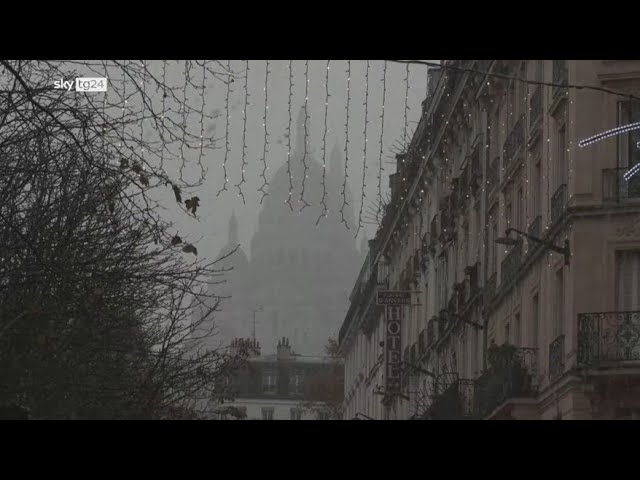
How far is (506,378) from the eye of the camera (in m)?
32.7

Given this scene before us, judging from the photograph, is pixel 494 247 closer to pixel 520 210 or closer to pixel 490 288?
pixel 490 288

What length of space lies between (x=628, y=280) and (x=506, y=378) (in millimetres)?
4601

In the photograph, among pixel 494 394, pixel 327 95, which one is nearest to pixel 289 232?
pixel 494 394

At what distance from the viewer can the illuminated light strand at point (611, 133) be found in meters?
27.9

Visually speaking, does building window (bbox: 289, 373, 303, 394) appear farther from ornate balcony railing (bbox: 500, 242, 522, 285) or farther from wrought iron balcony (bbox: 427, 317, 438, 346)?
ornate balcony railing (bbox: 500, 242, 522, 285)

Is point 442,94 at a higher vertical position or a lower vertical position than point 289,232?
lower

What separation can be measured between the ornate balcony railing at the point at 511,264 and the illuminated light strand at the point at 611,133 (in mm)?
5545

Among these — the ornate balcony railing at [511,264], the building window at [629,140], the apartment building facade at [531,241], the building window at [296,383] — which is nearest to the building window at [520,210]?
the apartment building facade at [531,241]

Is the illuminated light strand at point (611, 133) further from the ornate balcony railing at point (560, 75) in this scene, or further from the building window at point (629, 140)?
the ornate balcony railing at point (560, 75)

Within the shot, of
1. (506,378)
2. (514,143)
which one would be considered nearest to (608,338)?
(506,378)
